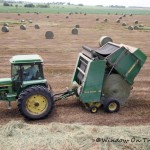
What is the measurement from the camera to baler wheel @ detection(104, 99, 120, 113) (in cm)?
1115

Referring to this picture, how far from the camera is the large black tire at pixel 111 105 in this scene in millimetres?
11148

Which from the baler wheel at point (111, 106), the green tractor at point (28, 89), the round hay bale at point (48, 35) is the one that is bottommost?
the round hay bale at point (48, 35)

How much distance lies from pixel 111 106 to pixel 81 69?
185 centimetres

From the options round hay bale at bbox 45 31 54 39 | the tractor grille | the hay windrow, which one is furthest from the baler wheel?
round hay bale at bbox 45 31 54 39

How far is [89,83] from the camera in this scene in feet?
35.4

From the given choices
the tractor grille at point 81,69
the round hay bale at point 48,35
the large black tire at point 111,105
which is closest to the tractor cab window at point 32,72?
the tractor grille at point 81,69

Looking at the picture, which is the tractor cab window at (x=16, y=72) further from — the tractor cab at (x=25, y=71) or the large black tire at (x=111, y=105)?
the large black tire at (x=111, y=105)

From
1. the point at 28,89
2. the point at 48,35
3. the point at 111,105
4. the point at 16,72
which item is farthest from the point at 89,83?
the point at 48,35

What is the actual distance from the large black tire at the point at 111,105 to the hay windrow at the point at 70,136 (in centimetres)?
151

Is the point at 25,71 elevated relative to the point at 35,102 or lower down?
elevated

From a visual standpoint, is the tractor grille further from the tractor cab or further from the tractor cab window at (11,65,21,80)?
the tractor cab window at (11,65,21,80)

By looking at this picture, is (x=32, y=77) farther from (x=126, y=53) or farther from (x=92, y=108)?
(x=126, y=53)

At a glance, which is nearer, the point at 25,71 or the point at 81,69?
the point at 25,71

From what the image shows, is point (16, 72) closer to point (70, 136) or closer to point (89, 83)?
point (89, 83)
